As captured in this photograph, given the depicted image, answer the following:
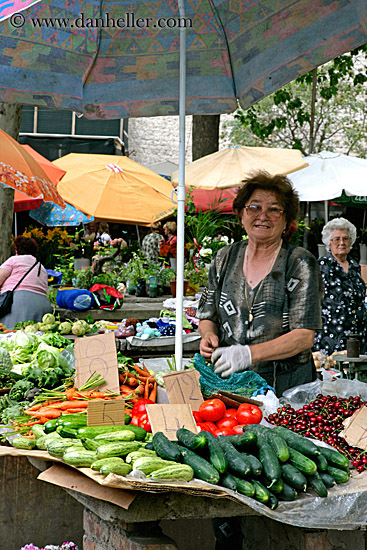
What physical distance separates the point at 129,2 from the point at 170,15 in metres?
0.27

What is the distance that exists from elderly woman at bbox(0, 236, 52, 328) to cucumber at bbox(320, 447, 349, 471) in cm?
486

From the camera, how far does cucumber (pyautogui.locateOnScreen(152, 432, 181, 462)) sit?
246 cm

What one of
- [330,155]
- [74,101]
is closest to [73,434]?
[74,101]

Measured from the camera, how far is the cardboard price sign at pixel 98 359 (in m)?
3.47

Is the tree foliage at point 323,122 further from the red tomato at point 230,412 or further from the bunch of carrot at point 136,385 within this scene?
the red tomato at point 230,412

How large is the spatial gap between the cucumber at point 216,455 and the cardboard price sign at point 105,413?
55 cm

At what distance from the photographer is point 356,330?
250 inches

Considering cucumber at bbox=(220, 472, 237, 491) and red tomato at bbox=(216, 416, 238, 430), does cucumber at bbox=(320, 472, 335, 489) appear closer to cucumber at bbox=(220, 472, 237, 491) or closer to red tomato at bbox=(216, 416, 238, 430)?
cucumber at bbox=(220, 472, 237, 491)

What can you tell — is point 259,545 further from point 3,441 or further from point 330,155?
point 330,155

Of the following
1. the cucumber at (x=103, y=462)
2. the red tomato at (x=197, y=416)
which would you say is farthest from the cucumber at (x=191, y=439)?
the red tomato at (x=197, y=416)

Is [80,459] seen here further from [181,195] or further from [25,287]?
[25,287]

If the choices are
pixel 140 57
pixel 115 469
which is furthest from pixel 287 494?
pixel 140 57

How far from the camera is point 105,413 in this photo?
2.93 m

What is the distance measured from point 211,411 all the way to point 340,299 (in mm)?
3632
